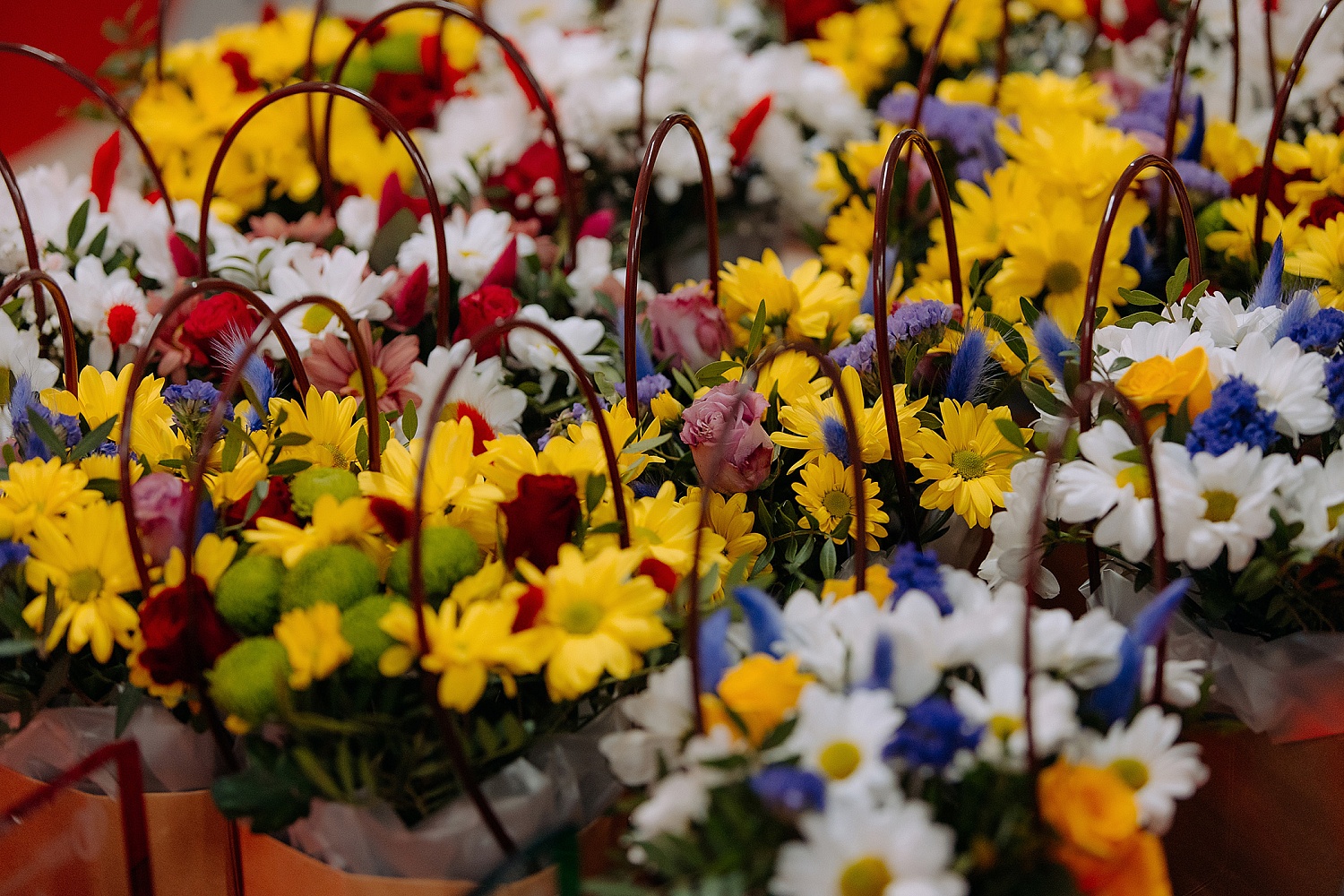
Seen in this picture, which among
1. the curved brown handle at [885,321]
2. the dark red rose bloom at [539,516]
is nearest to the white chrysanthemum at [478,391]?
the dark red rose bloom at [539,516]

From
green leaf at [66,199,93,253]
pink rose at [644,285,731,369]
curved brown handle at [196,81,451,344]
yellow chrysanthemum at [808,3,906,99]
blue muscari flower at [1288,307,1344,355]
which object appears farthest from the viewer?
yellow chrysanthemum at [808,3,906,99]

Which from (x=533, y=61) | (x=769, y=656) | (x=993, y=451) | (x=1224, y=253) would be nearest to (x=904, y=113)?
(x=1224, y=253)

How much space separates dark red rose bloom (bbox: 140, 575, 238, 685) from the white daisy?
0.42 m

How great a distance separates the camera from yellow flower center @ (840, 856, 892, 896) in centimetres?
56

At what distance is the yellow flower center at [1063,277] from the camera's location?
3.52 ft

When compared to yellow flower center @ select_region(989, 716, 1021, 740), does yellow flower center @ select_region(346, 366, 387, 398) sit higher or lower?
higher

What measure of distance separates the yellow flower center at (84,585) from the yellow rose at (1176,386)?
0.73 metres

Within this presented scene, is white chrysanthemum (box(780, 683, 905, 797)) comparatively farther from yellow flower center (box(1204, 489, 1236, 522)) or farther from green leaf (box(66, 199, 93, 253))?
green leaf (box(66, 199, 93, 253))

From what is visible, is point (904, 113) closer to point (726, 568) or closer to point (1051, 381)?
point (1051, 381)

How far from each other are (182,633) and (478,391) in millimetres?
353

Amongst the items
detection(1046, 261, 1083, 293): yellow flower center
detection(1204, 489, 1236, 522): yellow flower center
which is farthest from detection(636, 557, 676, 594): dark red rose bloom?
detection(1046, 261, 1083, 293): yellow flower center

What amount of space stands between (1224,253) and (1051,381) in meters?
0.41

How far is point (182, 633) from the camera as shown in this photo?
69 cm

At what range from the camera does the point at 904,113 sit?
1374 mm
